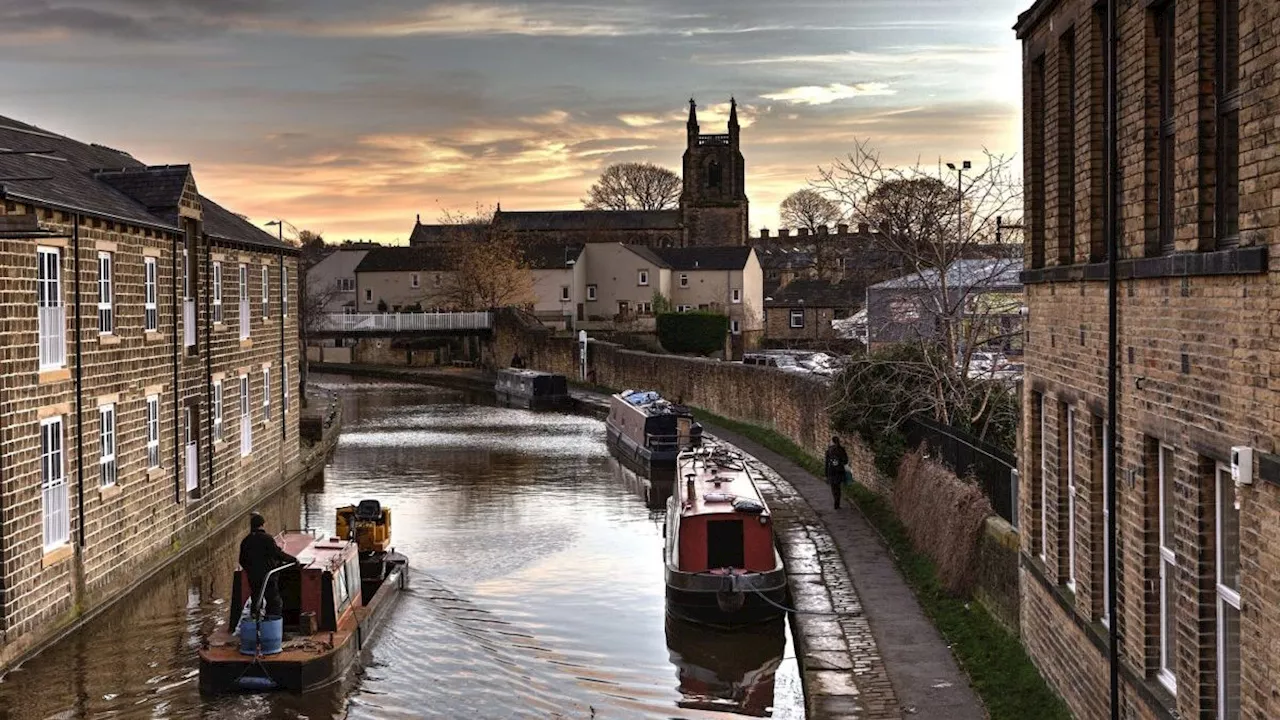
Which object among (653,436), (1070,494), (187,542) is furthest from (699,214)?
(1070,494)

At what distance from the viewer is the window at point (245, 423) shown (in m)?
28.8

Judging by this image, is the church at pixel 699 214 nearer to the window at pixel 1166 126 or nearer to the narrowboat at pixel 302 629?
the narrowboat at pixel 302 629

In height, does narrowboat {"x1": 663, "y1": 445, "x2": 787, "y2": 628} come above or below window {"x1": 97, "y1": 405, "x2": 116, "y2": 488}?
below

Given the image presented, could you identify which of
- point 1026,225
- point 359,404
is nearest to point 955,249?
point 1026,225

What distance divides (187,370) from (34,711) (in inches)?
417

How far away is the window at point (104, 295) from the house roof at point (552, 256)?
70626mm

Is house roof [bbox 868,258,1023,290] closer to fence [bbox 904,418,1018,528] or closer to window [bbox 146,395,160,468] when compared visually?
fence [bbox 904,418,1018,528]

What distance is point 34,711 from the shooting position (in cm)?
1472

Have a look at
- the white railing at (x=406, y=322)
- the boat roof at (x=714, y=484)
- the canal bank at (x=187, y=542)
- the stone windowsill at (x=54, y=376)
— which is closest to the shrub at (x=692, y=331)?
the white railing at (x=406, y=322)

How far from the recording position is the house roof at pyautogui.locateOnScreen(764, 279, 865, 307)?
3162 inches

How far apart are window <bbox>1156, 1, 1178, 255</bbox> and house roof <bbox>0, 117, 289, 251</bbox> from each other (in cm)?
1231

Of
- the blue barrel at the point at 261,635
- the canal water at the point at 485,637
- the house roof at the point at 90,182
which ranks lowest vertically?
the canal water at the point at 485,637

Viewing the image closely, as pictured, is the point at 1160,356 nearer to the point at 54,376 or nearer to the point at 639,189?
the point at 54,376

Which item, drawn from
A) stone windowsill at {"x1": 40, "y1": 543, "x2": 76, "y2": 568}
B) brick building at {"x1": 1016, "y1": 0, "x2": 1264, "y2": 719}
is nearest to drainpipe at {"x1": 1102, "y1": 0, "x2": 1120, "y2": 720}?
brick building at {"x1": 1016, "y1": 0, "x2": 1264, "y2": 719}
